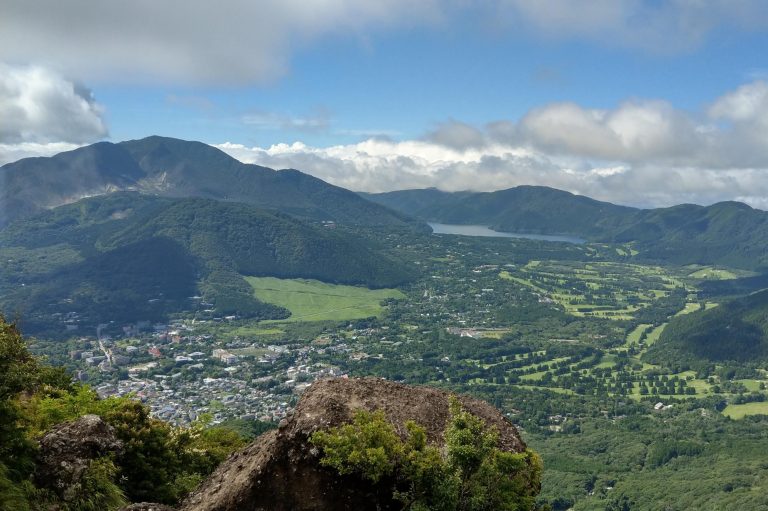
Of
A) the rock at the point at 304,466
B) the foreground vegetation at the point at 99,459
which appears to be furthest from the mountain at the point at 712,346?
the foreground vegetation at the point at 99,459

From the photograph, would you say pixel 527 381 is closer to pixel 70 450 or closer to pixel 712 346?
pixel 712 346

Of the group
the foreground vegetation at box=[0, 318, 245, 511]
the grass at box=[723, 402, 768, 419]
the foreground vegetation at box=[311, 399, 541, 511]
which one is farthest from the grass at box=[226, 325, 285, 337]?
the foreground vegetation at box=[311, 399, 541, 511]

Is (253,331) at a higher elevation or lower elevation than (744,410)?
higher

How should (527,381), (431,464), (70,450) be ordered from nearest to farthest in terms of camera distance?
(431,464) < (70,450) < (527,381)

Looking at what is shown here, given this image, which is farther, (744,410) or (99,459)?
(744,410)

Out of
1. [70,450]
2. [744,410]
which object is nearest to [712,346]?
[744,410]

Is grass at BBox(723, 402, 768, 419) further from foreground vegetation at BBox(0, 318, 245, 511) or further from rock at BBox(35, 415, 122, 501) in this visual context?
rock at BBox(35, 415, 122, 501)
